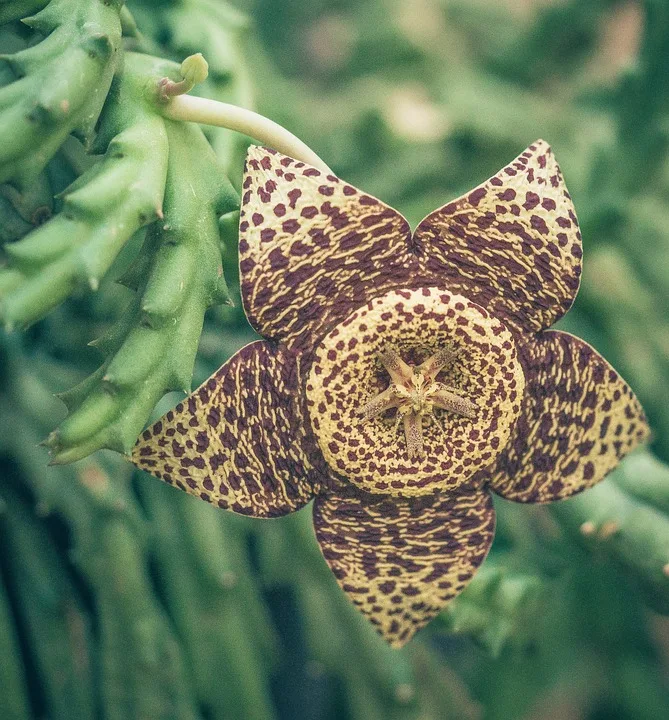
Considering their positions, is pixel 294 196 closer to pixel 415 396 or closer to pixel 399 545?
pixel 415 396

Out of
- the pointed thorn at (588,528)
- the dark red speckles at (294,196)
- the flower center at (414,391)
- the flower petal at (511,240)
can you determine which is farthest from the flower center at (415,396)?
the pointed thorn at (588,528)

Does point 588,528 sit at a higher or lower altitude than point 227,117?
lower

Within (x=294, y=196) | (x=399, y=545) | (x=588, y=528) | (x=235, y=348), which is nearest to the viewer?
(x=294, y=196)

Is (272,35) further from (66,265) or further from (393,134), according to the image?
(66,265)

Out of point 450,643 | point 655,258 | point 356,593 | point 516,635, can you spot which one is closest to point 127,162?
point 356,593

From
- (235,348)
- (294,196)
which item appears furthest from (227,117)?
(235,348)

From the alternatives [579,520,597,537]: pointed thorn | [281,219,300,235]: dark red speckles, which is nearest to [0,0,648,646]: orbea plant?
[281,219,300,235]: dark red speckles

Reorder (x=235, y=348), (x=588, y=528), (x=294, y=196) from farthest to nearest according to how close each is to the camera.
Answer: (x=235, y=348) < (x=588, y=528) < (x=294, y=196)

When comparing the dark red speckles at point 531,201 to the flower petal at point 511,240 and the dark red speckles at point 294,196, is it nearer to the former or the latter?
the flower petal at point 511,240

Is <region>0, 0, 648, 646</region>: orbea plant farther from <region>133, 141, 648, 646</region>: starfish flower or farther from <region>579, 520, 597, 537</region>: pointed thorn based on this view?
<region>579, 520, 597, 537</region>: pointed thorn
